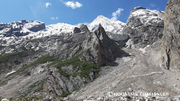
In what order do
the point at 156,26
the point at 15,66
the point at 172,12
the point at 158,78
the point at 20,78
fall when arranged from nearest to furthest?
the point at 158,78 → the point at 172,12 → the point at 20,78 → the point at 15,66 → the point at 156,26

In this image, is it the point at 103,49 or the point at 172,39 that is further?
the point at 103,49

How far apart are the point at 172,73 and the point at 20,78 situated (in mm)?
87649

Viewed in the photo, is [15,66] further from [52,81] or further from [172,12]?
[172,12]

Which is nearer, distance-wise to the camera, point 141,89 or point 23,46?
point 141,89

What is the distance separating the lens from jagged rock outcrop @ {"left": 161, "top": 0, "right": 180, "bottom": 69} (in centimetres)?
5841

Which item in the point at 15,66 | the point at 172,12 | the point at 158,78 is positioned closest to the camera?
the point at 158,78

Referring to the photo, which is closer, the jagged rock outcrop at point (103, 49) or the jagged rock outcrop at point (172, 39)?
the jagged rock outcrop at point (172, 39)

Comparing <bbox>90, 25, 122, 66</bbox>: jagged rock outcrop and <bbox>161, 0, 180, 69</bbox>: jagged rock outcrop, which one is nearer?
<bbox>161, 0, 180, 69</bbox>: jagged rock outcrop

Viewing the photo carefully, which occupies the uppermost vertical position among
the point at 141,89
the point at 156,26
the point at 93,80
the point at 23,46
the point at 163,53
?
the point at 23,46

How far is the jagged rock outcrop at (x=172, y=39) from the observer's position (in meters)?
58.4

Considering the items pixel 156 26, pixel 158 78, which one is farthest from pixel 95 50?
pixel 156 26

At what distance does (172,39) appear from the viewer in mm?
61625

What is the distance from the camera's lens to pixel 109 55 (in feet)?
318

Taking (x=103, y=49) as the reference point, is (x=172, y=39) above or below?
below
